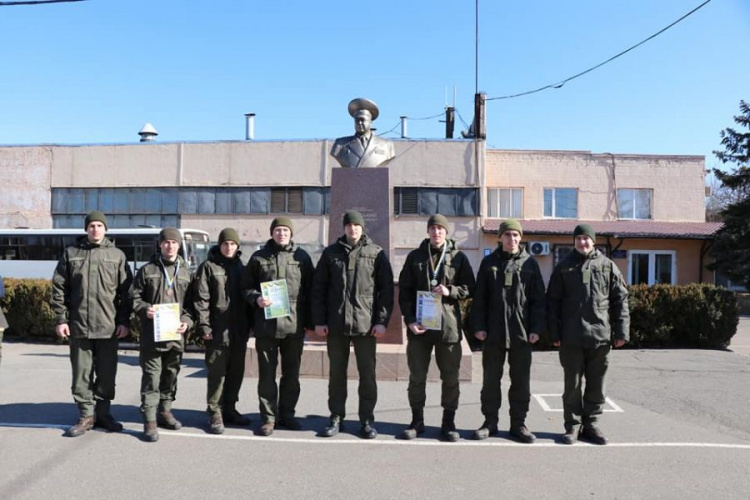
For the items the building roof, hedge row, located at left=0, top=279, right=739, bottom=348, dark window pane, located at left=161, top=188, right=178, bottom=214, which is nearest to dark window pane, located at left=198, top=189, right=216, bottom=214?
dark window pane, located at left=161, top=188, right=178, bottom=214

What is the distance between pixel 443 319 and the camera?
18.2 ft

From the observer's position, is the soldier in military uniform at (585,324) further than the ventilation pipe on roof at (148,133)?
No

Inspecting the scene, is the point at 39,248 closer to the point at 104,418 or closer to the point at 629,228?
the point at 104,418

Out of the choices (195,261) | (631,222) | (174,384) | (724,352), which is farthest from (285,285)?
(631,222)

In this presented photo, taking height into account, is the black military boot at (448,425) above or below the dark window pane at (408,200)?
below

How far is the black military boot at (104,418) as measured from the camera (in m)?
5.71

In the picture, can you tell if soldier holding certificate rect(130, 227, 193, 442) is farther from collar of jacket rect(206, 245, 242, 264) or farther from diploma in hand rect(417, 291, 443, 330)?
diploma in hand rect(417, 291, 443, 330)

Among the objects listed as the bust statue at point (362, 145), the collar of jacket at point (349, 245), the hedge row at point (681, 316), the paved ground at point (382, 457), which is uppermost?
the bust statue at point (362, 145)

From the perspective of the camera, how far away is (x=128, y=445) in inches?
207

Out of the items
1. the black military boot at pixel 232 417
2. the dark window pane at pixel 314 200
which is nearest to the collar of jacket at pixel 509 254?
the black military boot at pixel 232 417

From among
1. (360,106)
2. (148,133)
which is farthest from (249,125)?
(360,106)

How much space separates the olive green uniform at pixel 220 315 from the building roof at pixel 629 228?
20462mm

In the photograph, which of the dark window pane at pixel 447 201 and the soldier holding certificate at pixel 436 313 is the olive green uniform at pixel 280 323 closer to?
the soldier holding certificate at pixel 436 313

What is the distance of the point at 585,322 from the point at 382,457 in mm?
2109
